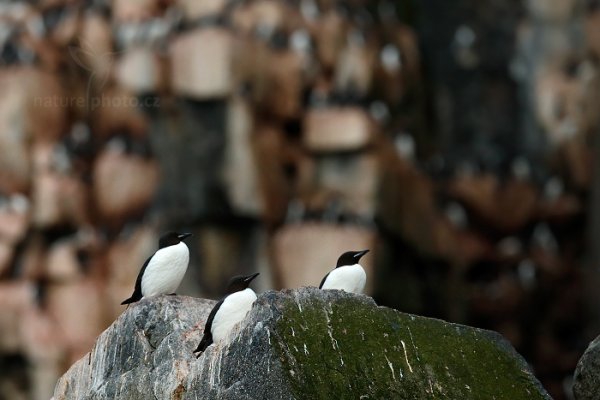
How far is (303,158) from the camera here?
24672mm

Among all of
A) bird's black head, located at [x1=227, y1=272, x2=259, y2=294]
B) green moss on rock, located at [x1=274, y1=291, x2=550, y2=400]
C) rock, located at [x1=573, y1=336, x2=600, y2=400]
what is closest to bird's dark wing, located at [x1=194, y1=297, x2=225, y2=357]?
bird's black head, located at [x1=227, y1=272, x2=259, y2=294]

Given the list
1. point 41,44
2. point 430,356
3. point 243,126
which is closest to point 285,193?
point 243,126

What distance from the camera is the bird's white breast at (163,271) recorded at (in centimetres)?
1002

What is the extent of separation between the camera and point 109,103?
1019 inches

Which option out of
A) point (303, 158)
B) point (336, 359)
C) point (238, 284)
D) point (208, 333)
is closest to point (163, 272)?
point (238, 284)

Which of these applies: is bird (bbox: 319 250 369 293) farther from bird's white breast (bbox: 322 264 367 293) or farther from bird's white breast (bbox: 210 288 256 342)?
bird's white breast (bbox: 210 288 256 342)

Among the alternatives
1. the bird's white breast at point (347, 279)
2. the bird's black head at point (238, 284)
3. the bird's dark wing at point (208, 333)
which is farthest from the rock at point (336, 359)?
the bird's white breast at point (347, 279)

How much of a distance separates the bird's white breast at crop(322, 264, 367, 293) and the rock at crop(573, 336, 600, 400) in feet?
6.94

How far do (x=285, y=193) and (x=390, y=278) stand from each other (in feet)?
8.43

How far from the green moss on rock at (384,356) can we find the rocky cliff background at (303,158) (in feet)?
49.4

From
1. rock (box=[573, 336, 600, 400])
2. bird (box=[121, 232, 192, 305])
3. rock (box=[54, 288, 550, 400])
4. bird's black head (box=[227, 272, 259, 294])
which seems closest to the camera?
rock (box=[54, 288, 550, 400])

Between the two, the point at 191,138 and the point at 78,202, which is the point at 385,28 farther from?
the point at 78,202

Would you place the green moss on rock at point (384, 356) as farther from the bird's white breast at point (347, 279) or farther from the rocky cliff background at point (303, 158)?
the rocky cliff background at point (303, 158)

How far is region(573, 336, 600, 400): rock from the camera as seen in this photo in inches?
331
